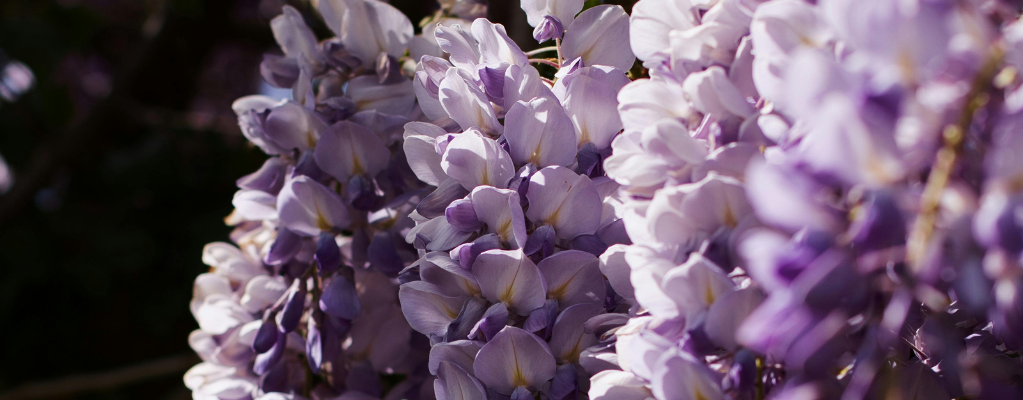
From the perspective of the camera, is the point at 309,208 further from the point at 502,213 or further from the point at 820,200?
the point at 820,200

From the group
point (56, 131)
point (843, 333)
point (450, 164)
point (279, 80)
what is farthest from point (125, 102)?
point (843, 333)

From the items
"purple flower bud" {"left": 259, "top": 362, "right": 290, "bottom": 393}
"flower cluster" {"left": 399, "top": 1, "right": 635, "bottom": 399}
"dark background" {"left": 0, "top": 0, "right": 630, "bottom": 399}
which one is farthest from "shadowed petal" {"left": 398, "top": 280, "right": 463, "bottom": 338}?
"dark background" {"left": 0, "top": 0, "right": 630, "bottom": 399}

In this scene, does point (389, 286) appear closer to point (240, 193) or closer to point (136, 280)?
point (240, 193)

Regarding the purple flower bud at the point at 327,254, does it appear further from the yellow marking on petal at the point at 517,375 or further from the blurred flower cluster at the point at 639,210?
the yellow marking on petal at the point at 517,375

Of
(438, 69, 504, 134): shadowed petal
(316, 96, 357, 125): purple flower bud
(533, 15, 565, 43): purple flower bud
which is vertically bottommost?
(316, 96, 357, 125): purple flower bud

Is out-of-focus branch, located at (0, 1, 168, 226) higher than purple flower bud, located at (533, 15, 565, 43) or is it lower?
lower

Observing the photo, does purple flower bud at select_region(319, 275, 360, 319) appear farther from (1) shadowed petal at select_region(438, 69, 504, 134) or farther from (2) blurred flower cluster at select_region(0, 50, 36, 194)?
(2) blurred flower cluster at select_region(0, 50, 36, 194)

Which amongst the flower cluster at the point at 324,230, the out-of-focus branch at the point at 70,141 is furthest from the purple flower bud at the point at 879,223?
the out-of-focus branch at the point at 70,141
